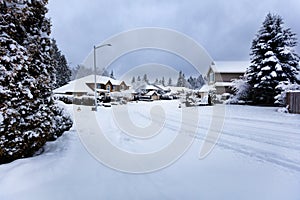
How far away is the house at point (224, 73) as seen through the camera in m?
31.1

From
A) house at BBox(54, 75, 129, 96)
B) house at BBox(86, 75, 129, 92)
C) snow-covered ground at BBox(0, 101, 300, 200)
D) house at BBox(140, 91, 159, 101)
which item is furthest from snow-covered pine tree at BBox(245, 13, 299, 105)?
house at BBox(86, 75, 129, 92)

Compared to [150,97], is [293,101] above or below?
below

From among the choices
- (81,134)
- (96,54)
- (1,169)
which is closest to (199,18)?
(96,54)

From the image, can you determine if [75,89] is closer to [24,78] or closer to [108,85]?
[108,85]

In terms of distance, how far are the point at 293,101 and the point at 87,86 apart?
29.5 metres

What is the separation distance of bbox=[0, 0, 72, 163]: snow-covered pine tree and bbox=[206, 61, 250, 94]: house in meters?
29.8

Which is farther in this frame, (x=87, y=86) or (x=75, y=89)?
(x=87, y=86)

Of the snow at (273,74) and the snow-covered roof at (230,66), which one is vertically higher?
the snow-covered roof at (230,66)

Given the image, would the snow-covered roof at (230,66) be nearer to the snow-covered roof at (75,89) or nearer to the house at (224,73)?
the house at (224,73)

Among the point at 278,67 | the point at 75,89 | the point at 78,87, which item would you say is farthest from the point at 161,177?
the point at 78,87

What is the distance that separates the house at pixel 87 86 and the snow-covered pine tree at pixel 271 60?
23615mm

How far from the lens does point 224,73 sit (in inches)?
1292

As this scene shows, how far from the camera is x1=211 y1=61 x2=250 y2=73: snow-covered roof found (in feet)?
107

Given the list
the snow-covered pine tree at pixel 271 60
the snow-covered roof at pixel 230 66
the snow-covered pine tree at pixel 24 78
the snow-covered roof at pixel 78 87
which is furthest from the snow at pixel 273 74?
the snow-covered roof at pixel 78 87
